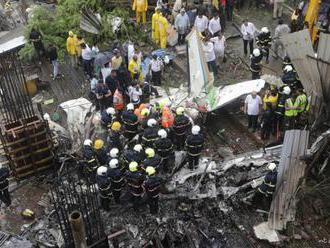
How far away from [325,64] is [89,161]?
718cm

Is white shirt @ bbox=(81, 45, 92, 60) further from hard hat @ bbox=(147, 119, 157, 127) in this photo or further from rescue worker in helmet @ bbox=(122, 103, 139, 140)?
hard hat @ bbox=(147, 119, 157, 127)

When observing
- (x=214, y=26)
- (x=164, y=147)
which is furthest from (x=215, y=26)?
(x=164, y=147)

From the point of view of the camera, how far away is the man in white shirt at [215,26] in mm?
19328

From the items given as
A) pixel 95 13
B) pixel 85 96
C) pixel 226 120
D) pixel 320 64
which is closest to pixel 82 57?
pixel 85 96

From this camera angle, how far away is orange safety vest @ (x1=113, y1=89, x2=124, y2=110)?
16.6 meters

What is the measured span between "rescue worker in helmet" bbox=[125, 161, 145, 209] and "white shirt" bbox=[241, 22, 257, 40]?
8073 mm

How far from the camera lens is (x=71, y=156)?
15484 millimetres

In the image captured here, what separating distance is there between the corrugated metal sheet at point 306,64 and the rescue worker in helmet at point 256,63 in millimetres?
1970

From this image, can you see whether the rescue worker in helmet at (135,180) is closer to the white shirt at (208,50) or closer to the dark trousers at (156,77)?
the dark trousers at (156,77)

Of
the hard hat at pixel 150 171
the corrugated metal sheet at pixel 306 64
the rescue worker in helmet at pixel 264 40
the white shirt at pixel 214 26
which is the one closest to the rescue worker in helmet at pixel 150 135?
the hard hat at pixel 150 171

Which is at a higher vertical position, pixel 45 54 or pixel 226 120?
pixel 45 54

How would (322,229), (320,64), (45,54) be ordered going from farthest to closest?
(45,54), (320,64), (322,229)

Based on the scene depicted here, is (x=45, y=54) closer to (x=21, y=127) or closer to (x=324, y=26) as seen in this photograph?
(x=21, y=127)

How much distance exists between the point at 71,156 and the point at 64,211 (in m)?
3.99
